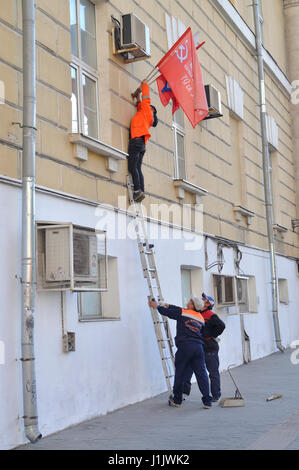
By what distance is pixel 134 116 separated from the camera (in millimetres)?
10766

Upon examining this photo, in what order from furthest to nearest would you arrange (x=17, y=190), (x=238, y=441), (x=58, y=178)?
(x=58, y=178) → (x=17, y=190) → (x=238, y=441)

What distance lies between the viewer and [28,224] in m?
7.53

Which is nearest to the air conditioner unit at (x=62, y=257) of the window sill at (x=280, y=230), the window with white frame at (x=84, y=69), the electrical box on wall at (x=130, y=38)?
the window with white frame at (x=84, y=69)

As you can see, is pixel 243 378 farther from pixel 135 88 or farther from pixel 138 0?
pixel 138 0

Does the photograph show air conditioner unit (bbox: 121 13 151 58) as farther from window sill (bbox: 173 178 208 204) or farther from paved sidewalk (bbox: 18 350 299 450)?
paved sidewalk (bbox: 18 350 299 450)

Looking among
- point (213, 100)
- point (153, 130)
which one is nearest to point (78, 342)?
point (153, 130)

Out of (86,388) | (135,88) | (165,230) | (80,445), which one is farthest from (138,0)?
(80,445)

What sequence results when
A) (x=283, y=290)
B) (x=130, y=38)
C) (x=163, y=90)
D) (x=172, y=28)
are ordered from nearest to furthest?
(x=130, y=38), (x=163, y=90), (x=172, y=28), (x=283, y=290)

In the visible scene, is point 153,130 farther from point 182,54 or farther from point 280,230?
point 280,230

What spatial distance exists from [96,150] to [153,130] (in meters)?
2.40

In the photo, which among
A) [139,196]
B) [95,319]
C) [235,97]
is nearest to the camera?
[95,319]

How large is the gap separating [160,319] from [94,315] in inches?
61.8

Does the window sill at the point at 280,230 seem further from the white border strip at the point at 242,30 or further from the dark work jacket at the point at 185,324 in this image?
the dark work jacket at the point at 185,324

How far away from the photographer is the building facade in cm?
780
